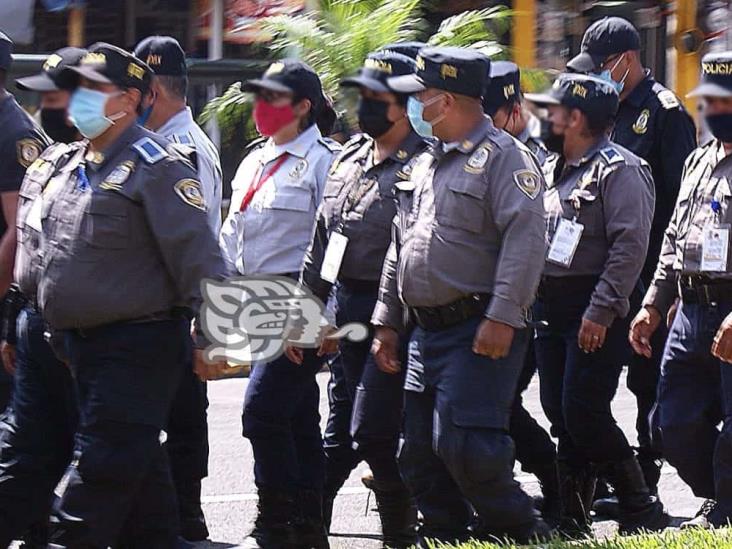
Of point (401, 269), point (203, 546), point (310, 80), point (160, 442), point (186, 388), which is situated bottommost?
point (203, 546)

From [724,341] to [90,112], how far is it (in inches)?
96.3

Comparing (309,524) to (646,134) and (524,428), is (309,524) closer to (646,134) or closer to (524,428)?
(524,428)

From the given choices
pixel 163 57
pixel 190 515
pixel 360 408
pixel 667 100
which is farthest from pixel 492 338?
pixel 667 100

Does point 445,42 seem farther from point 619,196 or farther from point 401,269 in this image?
point 401,269

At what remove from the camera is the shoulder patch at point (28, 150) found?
6219 millimetres

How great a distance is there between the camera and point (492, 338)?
564 centimetres

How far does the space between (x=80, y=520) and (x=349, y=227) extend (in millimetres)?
1651

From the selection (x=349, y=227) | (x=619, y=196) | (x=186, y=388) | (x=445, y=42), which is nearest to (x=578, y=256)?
(x=619, y=196)

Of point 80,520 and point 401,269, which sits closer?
point 80,520

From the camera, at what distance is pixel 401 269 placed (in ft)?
19.3

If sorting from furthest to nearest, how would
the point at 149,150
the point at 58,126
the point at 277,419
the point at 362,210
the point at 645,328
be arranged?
1. the point at 645,328
2. the point at 277,419
3. the point at 362,210
4. the point at 58,126
5. the point at 149,150

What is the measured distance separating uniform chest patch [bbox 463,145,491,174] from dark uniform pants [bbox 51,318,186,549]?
1.18 metres

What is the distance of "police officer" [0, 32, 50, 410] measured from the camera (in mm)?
6148
